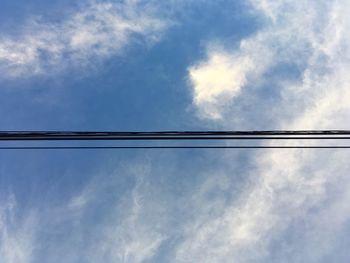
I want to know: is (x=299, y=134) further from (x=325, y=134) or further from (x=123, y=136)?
(x=123, y=136)

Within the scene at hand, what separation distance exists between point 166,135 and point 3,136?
3.93 meters

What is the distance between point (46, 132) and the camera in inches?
373

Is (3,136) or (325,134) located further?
(325,134)

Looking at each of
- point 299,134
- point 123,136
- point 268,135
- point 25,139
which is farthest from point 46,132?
point 299,134

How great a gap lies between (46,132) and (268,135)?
5.52 metres

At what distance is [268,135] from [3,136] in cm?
650

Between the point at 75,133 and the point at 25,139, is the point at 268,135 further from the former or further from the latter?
the point at 25,139

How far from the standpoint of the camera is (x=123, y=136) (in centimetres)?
944

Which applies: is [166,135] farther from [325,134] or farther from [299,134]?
[325,134]

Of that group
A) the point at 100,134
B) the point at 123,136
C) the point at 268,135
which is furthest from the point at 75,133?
the point at 268,135

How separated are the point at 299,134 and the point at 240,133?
1.52 meters

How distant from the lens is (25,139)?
928 centimetres

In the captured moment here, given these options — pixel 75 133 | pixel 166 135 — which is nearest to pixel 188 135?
pixel 166 135

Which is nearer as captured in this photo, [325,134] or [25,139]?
[25,139]
